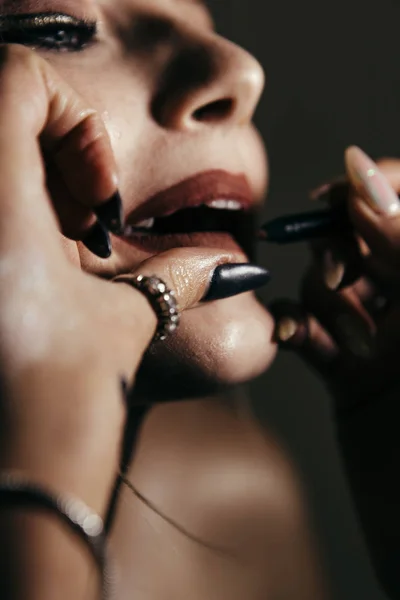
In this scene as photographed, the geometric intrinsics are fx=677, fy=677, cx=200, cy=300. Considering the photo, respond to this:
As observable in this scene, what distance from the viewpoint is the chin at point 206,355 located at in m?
0.57

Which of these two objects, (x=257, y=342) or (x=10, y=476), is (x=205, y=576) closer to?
(x=257, y=342)

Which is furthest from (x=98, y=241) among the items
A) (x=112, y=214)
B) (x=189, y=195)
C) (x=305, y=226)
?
(x=305, y=226)

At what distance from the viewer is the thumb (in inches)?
25.8

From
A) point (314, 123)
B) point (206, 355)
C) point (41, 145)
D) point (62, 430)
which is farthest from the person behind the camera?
point (314, 123)

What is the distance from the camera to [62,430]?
367 millimetres

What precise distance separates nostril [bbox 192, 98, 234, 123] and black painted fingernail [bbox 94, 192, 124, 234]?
183mm

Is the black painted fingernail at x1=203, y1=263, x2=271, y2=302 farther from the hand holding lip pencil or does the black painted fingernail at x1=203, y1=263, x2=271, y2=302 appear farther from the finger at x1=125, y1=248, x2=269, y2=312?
the hand holding lip pencil

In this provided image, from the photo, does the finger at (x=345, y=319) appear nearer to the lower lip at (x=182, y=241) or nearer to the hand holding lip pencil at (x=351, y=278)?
the hand holding lip pencil at (x=351, y=278)

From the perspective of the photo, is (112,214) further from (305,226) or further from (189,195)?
(305,226)

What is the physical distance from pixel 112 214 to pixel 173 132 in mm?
157

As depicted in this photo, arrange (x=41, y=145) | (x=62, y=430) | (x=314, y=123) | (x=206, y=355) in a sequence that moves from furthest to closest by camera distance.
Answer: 1. (x=314, y=123)
2. (x=206, y=355)
3. (x=41, y=145)
4. (x=62, y=430)

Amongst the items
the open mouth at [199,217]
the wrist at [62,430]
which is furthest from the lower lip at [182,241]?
the wrist at [62,430]

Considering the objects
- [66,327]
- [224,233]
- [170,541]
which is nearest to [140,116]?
[224,233]

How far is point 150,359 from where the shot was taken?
561mm
